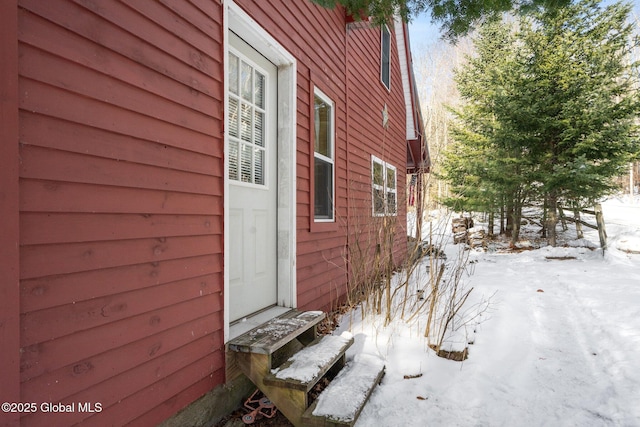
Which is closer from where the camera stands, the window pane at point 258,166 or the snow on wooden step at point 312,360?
the snow on wooden step at point 312,360

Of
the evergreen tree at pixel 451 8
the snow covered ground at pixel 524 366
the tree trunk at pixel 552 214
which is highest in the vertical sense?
the evergreen tree at pixel 451 8

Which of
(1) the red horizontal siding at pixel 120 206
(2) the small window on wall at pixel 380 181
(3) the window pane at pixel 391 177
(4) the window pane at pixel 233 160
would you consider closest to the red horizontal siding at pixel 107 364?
(1) the red horizontal siding at pixel 120 206

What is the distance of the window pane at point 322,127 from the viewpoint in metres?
4.21

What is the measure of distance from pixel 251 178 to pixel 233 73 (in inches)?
33.4

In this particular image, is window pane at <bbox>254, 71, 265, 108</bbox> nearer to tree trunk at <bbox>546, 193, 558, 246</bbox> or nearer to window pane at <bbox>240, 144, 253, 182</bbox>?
window pane at <bbox>240, 144, 253, 182</bbox>

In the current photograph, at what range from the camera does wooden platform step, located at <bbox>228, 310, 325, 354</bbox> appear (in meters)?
2.32

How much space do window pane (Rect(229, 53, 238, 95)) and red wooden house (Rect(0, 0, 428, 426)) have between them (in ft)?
0.06

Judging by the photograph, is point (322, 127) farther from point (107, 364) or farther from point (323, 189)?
point (107, 364)

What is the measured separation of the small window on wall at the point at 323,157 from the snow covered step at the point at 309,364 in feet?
5.03

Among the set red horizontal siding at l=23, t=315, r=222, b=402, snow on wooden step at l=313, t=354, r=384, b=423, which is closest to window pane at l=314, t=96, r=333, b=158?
snow on wooden step at l=313, t=354, r=384, b=423

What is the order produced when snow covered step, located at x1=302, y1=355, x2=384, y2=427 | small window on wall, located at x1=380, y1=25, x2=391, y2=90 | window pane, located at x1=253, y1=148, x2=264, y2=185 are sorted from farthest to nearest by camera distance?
1. small window on wall, located at x1=380, y1=25, x2=391, y2=90
2. window pane, located at x1=253, y1=148, x2=264, y2=185
3. snow covered step, located at x1=302, y1=355, x2=384, y2=427

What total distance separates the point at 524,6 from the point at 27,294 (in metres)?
3.03

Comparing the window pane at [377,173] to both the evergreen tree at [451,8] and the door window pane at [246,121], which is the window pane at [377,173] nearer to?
the door window pane at [246,121]

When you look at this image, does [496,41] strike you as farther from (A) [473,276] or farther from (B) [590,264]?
(A) [473,276]
